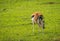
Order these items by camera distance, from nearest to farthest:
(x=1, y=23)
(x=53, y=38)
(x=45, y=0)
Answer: (x=53, y=38) < (x=1, y=23) < (x=45, y=0)

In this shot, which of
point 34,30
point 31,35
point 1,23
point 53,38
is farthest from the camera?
point 1,23

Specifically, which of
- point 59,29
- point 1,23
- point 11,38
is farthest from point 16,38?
point 1,23

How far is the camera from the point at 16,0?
3878 cm

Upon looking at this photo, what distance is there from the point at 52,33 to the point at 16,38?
2171 mm

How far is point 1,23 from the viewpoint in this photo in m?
19.5

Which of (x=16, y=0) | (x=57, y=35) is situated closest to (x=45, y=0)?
(x=16, y=0)

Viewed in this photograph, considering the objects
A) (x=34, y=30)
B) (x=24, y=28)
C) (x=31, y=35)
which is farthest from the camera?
(x=24, y=28)

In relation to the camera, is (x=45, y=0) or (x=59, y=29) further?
(x=45, y=0)

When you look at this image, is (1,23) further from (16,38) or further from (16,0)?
(16,0)

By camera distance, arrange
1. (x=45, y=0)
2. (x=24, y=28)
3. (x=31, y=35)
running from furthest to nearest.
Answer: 1. (x=45, y=0)
2. (x=24, y=28)
3. (x=31, y=35)

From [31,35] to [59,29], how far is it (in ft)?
7.24

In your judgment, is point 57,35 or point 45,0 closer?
point 57,35

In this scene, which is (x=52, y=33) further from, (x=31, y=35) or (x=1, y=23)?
(x=1, y=23)

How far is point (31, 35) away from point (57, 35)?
1.49 m
